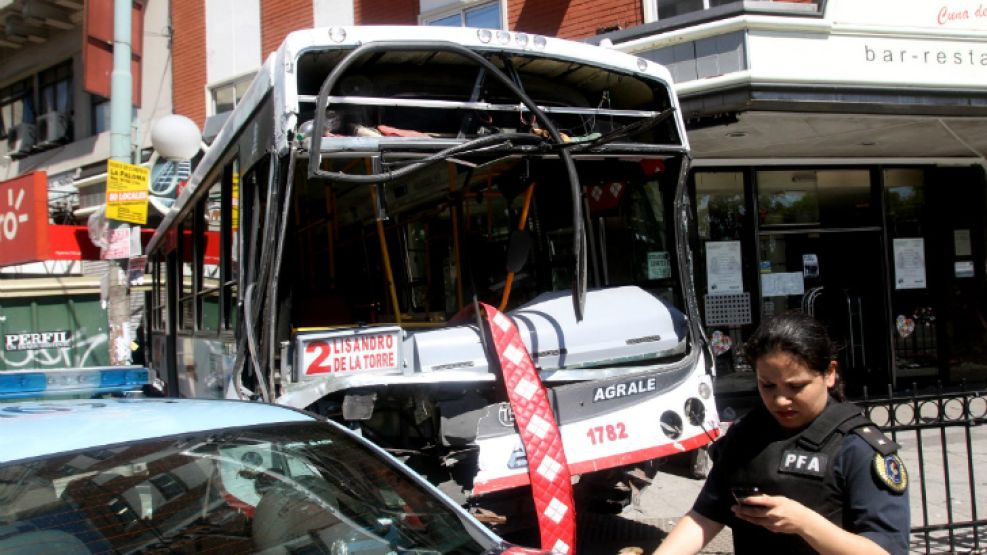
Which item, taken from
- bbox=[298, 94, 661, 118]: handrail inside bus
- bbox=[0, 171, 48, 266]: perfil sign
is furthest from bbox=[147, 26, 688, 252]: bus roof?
bbox=[0, 171, 48, 266]: perfil sign

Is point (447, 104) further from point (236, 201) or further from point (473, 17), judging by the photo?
point (473, 17)

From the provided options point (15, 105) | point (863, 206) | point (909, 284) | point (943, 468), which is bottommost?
point (943, 468)

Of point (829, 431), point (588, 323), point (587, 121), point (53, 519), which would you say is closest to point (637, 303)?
point (588, 323)

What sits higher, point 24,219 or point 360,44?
point 24,219

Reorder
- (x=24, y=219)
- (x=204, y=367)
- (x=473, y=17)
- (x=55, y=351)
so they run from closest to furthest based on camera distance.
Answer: (x=204, y=367) < (x=473, y=17) < (x=24, y=219) < (x=55, y=351)

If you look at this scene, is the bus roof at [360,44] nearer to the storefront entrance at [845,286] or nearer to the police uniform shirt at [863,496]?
the police uniform shirt at [863,496]

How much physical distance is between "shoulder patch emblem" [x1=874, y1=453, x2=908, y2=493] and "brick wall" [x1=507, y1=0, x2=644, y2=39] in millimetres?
8947

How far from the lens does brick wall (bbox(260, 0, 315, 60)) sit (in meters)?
14.7

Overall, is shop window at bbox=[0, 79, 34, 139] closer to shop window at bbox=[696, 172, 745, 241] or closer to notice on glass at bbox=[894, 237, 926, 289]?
shop window at bbox=[696, 172, 745, 241]

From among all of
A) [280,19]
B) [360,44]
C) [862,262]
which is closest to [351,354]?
[360,44]

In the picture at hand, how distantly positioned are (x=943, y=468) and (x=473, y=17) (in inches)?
350

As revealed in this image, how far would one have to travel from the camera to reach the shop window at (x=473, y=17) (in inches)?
472

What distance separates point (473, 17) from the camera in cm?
1221

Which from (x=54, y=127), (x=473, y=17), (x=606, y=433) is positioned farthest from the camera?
(x=54, y=127)
